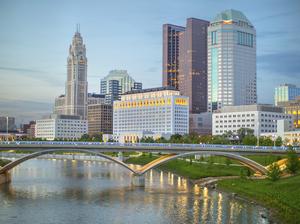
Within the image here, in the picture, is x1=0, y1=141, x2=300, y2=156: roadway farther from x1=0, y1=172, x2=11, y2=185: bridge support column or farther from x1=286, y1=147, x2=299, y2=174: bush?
x1=0, y1=172, x2=11, y2=185: bridge support column

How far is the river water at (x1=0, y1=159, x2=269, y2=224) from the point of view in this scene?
66.8m

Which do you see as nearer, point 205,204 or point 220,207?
point 220,207

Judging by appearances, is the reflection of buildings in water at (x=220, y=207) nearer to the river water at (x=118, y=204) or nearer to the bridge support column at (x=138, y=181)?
the river water at (x=118, y=204)

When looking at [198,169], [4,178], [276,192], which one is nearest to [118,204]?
[276,192]

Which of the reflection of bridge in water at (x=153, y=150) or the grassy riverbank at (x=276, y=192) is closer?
the grassy riverbank at (x=276, y=192)

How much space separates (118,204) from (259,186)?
25.4 metres

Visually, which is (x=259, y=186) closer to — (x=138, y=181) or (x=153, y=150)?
(x=153, y=150)

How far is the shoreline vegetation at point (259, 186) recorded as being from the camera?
70.2m

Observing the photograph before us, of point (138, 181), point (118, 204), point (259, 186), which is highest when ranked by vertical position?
point (259, 186)

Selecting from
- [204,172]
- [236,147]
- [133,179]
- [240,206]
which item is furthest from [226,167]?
[240,206]

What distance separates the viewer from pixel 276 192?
80375mm

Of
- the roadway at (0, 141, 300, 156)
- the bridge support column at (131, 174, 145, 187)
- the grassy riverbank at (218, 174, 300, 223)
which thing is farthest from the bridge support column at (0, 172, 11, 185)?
the grassy riverbank at (218, 174, 300, 223)

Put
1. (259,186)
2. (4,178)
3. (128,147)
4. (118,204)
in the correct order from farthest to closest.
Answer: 1. (4,178)
2. (128,147)
3. (259,186)
4. (118,204)

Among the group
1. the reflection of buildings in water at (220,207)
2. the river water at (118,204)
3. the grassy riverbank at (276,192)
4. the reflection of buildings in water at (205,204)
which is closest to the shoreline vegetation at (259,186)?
the grassy riverbank at (276,192)
